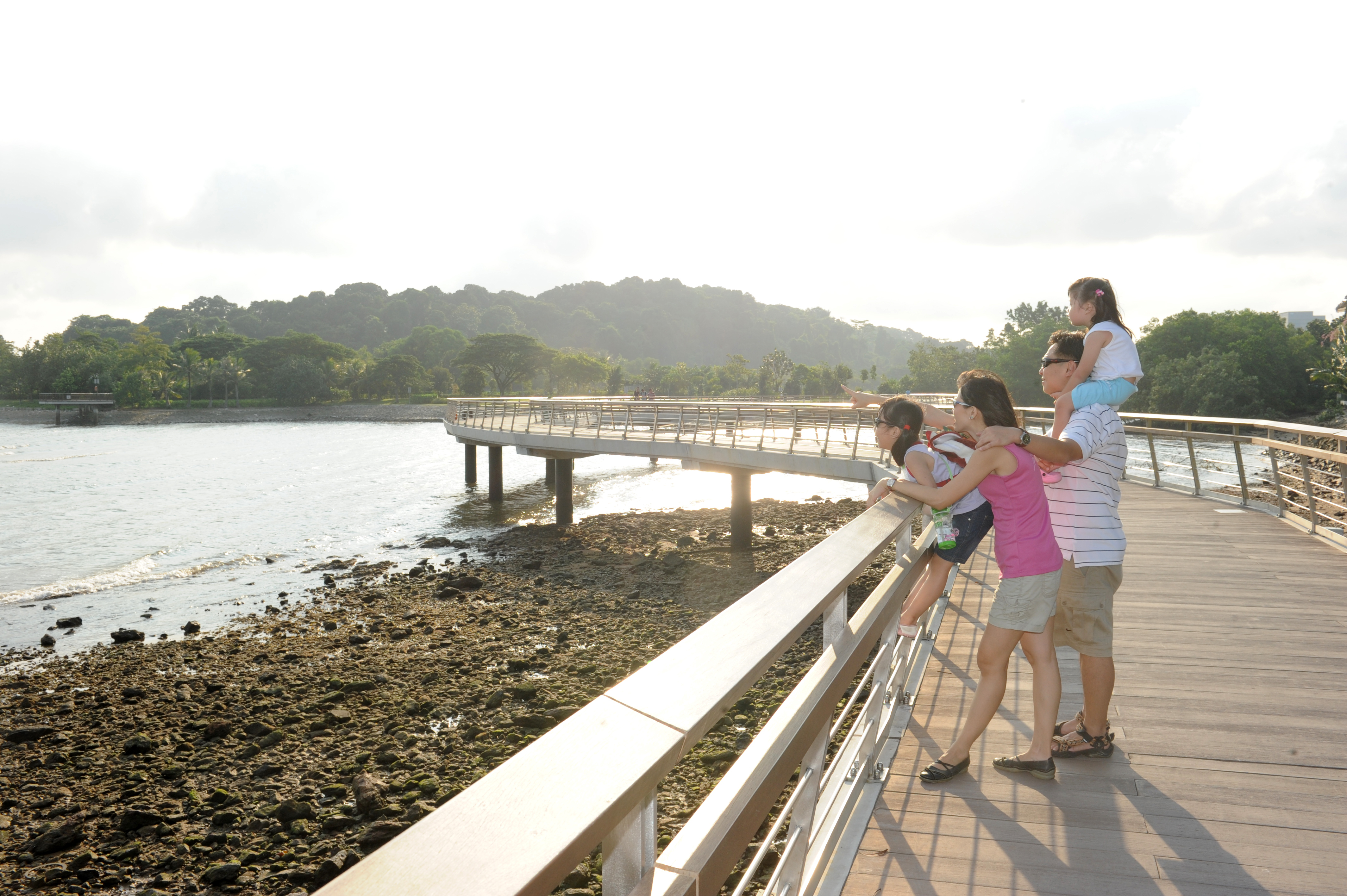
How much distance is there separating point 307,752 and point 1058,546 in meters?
6.82

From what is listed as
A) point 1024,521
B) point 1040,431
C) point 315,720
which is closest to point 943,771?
point 1024,521

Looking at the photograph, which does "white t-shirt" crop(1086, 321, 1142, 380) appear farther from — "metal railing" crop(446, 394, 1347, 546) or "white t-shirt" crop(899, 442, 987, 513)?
"metal railing" crop(446, 394, 1347, 546)

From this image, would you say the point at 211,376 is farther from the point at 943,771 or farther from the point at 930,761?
the point at 943,771

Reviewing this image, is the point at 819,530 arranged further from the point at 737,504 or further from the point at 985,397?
the point at 985,397

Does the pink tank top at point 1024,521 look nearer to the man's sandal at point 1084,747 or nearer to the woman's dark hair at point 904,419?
the woman's dark hair at point 904,419

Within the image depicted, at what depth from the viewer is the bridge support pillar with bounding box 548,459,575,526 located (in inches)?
830

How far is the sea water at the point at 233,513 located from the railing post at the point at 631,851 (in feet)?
43.8

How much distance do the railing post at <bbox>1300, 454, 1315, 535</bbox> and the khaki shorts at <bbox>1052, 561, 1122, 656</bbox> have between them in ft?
19.5

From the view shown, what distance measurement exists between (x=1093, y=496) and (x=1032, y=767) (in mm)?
972

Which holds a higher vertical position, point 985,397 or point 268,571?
point 985,397

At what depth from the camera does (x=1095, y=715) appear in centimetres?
294

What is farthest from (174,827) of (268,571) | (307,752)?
(268,571)

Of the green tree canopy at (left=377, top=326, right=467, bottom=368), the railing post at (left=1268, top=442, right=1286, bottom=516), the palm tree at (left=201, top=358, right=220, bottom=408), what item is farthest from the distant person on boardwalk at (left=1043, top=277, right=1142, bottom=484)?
the green tree canopy at (left=377, top=326, right=467, bottom=368)

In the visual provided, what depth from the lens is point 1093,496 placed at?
2.94 metres
